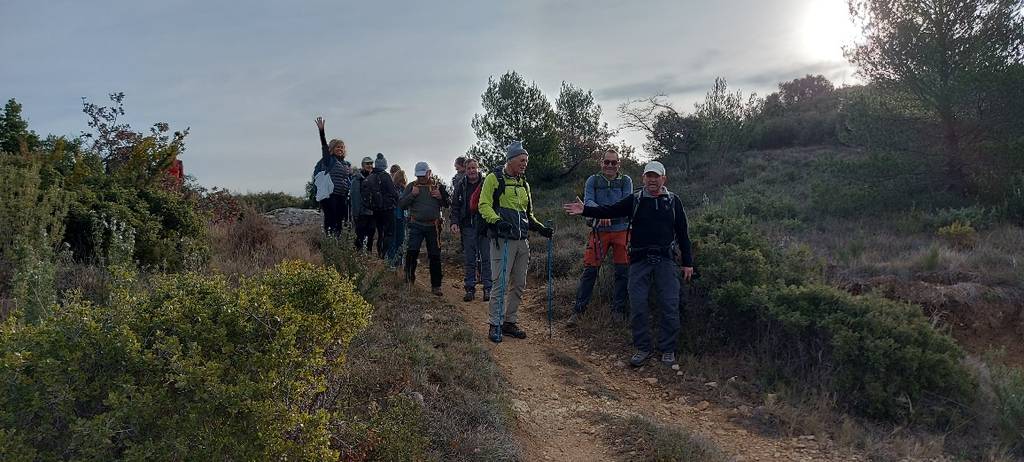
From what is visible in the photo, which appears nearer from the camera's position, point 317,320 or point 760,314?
point 317,320

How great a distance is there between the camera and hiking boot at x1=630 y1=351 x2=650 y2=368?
6.00 m

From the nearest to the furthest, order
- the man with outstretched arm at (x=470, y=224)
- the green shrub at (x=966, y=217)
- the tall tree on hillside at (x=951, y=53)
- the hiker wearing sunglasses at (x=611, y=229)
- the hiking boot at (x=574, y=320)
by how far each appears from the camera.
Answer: the hiker wearing sunglasses at (x=611, y=229), the hiking boot at (x=574, y=320), the man with outstretched arm at (x=470, y=224), the green shrub at (x=966, y=217), the tall tree on hillside at (x=951, y=53)

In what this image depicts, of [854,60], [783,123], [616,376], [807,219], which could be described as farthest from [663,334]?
[783,123]

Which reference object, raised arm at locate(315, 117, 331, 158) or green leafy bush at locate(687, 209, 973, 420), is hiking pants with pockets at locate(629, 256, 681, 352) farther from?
raised arm at locate(315, 117, 331, 158)

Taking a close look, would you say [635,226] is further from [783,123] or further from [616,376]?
[783,123]

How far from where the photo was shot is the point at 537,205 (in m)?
18.3

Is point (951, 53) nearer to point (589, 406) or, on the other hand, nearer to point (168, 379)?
point (589, 406)

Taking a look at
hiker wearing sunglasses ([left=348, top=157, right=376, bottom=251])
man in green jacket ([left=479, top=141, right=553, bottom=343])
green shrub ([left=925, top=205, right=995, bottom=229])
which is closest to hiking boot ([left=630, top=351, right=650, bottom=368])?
man in green jacket ([left=479, top=141, right=553, bottom=343])

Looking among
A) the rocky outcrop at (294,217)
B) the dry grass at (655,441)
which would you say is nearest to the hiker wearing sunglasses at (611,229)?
the dry grass at (655,441)

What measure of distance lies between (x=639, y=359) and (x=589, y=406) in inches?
44.1

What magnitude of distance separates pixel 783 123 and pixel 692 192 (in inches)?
403

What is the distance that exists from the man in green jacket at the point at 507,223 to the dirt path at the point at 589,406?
54cm

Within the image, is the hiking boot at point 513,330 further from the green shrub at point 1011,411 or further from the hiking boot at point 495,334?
the green shrub at point 1011,411

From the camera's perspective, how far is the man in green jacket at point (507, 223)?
6125 millimetres
